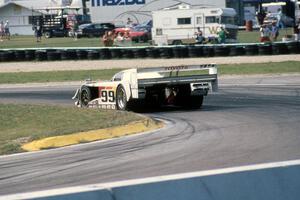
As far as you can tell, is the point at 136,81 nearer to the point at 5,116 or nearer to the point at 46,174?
the point at 5,116

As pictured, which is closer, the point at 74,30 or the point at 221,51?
the point at 221,51

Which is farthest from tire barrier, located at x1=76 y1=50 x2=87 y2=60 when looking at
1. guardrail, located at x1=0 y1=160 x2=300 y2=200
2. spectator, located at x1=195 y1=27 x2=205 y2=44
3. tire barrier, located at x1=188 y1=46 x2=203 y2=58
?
guardrail, located at x1=0 y1=160 x2=300 y2=200

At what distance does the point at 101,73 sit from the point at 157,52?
5.31 meters

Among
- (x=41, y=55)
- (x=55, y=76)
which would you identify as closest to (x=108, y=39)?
(x=41, y=55)

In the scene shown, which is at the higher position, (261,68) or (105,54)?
(105,54)

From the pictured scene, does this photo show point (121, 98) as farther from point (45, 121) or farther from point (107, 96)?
point (45, 121)

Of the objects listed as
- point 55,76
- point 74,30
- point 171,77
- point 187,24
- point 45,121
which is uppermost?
point 187,24

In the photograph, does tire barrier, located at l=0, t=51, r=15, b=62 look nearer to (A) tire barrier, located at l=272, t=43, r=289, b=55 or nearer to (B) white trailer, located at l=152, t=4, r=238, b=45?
(A) tire barrier, located at l=272, t=43, r=289, b=55

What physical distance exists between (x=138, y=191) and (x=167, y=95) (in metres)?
12.0

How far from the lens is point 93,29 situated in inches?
2608

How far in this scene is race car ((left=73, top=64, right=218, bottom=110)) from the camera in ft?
50.8

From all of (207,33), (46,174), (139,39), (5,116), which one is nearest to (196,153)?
(46,174)

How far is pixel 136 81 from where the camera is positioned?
1536 centimetres

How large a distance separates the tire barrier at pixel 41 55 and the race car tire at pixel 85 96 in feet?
61.6
